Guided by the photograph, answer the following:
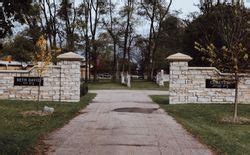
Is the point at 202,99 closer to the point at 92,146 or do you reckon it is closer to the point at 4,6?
the point at 92,146

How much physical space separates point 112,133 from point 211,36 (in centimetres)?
3512

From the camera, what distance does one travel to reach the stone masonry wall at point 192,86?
22.2 meters

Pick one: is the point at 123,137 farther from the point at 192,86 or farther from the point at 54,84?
the point at 54,84

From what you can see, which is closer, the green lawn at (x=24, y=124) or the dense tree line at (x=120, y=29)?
the green lawn at (x=24, y=124)

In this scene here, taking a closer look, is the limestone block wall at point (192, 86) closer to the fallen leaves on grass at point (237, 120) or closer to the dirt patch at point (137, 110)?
the dirt patch at point (137, 110)

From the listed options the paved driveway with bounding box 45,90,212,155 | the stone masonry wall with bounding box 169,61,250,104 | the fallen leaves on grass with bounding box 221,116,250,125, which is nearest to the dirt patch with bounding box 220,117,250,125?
the fallen leaves on grass with bounding box 221,116,250,125

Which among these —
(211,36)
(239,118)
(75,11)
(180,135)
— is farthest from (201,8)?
(180,135)

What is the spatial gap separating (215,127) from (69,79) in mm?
9698

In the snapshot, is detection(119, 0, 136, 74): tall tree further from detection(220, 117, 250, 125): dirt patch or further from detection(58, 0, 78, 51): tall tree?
detection(220, 117, 250, 125): dirt patch

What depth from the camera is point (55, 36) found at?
55438 millimetres

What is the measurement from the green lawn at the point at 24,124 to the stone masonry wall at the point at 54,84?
147 centimetres

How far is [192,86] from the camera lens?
22266 millimetres

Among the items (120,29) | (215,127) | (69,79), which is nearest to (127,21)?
(120,29)

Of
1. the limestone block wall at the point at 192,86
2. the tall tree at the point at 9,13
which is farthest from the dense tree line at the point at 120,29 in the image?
the tall tree at the point at 9,13
